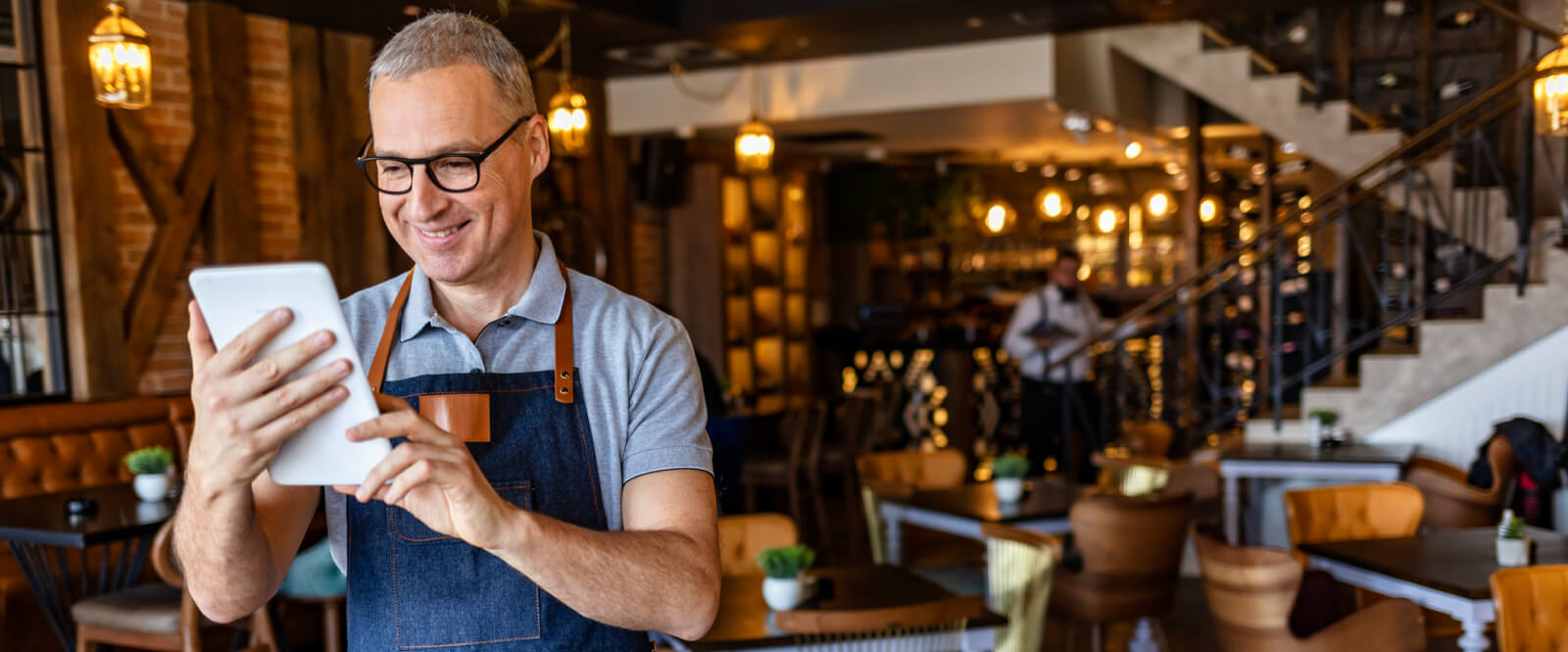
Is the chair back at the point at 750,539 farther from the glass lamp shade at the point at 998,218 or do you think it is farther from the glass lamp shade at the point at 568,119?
the glass lamp shade at the point at 998,218

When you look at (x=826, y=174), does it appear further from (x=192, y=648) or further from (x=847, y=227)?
(x=192, y=648)

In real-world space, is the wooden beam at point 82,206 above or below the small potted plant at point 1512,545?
above

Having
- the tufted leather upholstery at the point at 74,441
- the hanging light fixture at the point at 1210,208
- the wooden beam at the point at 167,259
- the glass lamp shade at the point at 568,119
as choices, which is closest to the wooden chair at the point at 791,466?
the glass lamp shade at the point at 568,119

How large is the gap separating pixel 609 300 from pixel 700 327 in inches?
360

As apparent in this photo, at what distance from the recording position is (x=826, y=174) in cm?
1336

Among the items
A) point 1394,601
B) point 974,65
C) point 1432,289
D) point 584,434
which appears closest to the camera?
point 584,434

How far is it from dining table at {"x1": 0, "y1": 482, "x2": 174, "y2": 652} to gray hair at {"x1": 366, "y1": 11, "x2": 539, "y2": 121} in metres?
3.45

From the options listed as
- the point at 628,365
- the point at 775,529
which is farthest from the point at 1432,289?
the point at 628,365

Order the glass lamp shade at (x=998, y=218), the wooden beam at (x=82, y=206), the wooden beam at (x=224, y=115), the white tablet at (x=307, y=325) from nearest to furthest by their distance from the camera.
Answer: the white tablet at (x=307, y=325)
the wooden beam at (x=82, y=206)
the wooden beam at (x=224, y=115)
the glass lamp shade at (x=998, y=218)

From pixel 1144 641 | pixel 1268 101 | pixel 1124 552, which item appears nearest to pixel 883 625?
pixel 1124 552

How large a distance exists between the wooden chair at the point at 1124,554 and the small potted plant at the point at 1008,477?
1.67 feet

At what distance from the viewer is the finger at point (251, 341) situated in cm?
107

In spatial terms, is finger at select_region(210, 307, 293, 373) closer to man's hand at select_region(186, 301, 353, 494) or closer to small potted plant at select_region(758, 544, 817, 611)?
man's hand at select_region(186, 301, 353, 494)

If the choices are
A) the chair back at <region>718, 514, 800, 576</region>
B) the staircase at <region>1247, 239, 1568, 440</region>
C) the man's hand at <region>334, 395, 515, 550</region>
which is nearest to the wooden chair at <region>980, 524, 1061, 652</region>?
the chair back at <region>718, 514, 800, 576</region>
